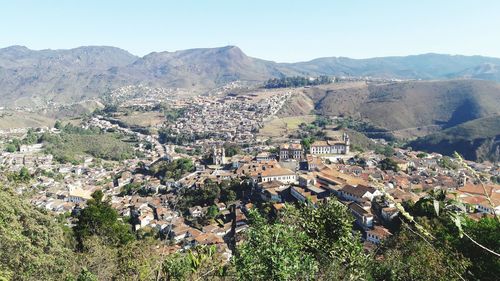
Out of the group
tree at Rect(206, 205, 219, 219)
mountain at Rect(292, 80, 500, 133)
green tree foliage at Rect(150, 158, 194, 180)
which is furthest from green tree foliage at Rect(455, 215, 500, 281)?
mountain at Rect(292, 80, 500, 133)

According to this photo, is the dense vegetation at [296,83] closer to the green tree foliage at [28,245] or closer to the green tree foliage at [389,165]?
the green tree foliage at [389,165]

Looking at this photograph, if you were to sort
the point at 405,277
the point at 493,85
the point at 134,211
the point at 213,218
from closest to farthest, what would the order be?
1. the point at 405,277
2. the point at 213,218
3. the point at 134,211
4. the point at 493,85

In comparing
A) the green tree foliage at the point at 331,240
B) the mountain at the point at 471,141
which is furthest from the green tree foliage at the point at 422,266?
the mountain at the point at 471,141

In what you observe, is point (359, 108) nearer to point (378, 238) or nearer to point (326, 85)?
point (326, 85)

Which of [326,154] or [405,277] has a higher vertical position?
[405,277]

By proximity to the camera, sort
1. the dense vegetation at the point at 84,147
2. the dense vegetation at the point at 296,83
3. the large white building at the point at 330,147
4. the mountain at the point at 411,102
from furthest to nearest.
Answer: the dense vegetation at the point at 296,83 → the mountain at the point at 411,102 → the dense vegetation at the point at 84,147 → the large white building at the point at 330,147

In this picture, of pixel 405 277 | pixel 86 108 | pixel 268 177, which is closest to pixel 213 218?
pixel 268 177
